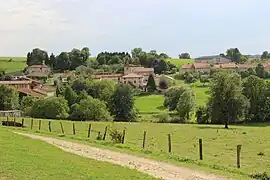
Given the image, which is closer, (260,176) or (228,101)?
(260,176)

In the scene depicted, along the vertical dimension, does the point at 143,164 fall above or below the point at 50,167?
below

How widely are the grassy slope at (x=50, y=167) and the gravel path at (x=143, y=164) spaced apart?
147cm

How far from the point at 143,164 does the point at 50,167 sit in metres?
6.78

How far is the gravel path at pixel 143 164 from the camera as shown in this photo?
22516mm

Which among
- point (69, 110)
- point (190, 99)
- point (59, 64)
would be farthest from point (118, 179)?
point (59, 64)

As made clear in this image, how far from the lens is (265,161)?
33625 mm

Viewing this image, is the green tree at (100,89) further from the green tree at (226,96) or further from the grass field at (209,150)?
the grass field at (209,150)

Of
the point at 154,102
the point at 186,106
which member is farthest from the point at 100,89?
the point at 186,106

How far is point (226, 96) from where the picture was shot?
76625 mm

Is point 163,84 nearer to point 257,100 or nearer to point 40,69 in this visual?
point 257,100

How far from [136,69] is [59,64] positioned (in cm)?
3866

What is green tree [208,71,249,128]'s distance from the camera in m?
76.2

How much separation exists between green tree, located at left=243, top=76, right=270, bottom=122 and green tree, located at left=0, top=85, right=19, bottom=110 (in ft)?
172

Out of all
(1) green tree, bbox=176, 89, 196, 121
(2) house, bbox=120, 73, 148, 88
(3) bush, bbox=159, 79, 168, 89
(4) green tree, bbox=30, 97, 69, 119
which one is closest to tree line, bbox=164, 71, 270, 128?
(1) green tree, bbox=176, 89, 196, 121
